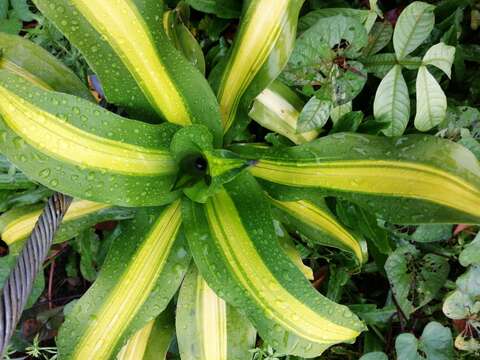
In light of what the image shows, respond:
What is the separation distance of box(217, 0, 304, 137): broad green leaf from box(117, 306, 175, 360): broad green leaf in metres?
0.46

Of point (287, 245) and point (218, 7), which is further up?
point (218, 7)

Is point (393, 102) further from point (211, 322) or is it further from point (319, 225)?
point (211, 322)

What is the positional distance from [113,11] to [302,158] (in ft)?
1.33

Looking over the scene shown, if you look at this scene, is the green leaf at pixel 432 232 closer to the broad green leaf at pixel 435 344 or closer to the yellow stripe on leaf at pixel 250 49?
the broad green leaf at pixel 435 344

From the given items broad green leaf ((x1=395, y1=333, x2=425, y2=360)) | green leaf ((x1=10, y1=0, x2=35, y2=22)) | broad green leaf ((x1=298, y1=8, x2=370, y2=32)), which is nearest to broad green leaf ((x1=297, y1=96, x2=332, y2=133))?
broad green leaf ((x1=298, y1=8, x2=370, y2=32))

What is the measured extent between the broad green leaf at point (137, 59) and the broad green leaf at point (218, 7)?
0.19 metres

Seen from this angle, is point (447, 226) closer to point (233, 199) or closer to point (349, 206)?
point (349, 206)

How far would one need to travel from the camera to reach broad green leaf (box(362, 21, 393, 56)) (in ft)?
3.13

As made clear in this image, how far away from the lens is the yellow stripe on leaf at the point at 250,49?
831 mm

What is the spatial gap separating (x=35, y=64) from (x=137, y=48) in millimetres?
270

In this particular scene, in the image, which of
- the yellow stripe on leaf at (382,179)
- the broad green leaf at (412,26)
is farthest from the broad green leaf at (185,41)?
the broad green leaf at (412,26)

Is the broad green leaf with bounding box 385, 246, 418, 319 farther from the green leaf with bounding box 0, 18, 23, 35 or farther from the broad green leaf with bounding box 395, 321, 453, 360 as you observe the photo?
the green leaf with bounding box 0, 18, 23, 35

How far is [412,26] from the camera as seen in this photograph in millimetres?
874

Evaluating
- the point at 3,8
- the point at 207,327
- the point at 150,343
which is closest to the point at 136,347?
the point at 150,343
